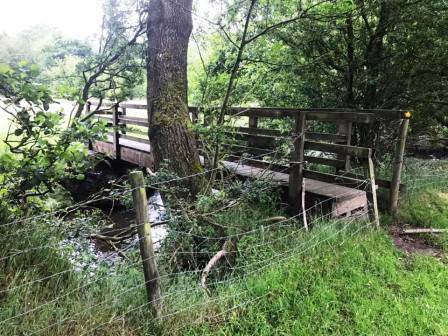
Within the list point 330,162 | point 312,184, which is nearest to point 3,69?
point 312,184

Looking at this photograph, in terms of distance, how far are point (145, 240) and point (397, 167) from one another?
3758mm

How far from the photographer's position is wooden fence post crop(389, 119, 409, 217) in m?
4.66

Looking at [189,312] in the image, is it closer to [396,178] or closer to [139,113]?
[396,178]

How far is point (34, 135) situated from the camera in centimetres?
251

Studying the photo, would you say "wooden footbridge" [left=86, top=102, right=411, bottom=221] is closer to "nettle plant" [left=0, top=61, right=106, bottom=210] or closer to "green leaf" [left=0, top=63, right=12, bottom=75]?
"nettle plant" [left=0, top=61, right=106, bottom=210]

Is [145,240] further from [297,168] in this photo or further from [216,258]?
[297,168]

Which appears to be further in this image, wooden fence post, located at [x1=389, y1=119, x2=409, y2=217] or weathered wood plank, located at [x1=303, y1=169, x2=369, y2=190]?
weathered wood plank, located at [x1=303, y1=169, x2=369, y2=190]

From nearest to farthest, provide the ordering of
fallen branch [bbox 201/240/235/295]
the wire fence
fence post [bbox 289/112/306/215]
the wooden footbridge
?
the wire fence, fallen branch [bbox 201/240/235/295], the wooden footbridge, fence post [bbox 289/112/306/215]

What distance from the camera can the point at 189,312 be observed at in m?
2.63

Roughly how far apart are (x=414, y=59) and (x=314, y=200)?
3697 millimetres

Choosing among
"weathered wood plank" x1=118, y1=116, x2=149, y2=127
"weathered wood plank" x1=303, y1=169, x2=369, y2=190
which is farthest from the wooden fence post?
"weathered wood plank" x1=118, y1=116, x2=149, y2=127

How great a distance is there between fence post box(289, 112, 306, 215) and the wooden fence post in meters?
1.28

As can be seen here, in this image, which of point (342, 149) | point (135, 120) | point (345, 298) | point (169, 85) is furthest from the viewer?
point (135, 120)

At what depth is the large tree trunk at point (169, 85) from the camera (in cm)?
440
